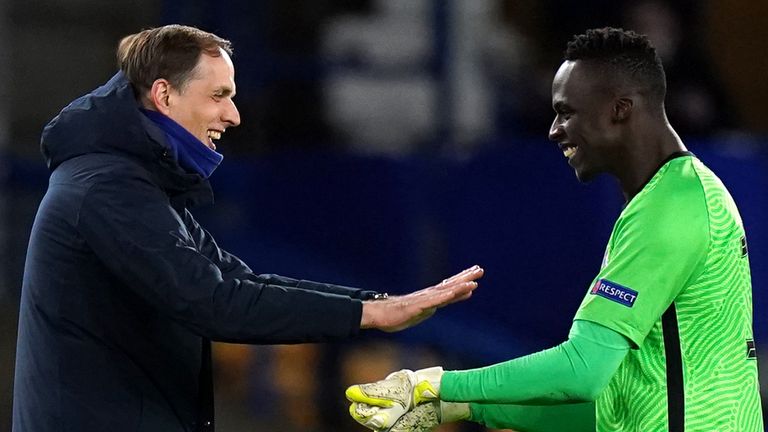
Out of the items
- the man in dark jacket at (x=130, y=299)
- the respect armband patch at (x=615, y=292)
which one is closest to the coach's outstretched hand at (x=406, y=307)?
the man in dark jacket at (x=130, y=299)

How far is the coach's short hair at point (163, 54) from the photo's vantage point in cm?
310

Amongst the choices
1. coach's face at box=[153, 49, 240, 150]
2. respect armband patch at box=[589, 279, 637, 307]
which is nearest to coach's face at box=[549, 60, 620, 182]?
respect armband patch at box=[589, 279, 637, 307]

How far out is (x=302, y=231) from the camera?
7.44 m

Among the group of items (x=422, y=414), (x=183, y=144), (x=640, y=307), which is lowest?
(x=422, y=414)

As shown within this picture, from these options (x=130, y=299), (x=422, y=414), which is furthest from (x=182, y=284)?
(x=422, y=414)

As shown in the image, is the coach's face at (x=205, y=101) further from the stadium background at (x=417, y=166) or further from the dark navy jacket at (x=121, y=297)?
the stadium background at (x=417, y=166)

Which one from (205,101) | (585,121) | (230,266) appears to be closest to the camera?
(585,121)

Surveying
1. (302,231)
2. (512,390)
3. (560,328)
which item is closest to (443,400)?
(512,390)

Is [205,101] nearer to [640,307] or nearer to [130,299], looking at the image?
[130,299]

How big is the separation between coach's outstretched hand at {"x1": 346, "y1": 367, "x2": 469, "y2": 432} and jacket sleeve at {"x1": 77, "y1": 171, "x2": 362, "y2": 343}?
0.19m

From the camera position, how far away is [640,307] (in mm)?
2775

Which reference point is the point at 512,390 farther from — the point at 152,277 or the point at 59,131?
the point at 59,131

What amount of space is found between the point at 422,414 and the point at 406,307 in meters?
0.32

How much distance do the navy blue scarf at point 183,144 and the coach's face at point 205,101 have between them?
35 mm
